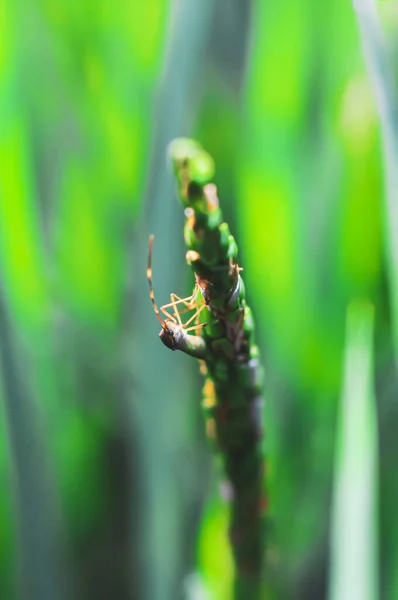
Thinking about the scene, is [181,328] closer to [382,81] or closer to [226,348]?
[226,348]

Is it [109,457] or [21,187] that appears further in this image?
[109,457]

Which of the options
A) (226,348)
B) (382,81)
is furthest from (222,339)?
(382,81)

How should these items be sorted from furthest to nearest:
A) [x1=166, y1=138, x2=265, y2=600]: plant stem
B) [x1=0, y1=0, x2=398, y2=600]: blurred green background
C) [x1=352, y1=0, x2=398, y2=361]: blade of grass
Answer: [x1=0, y1=0, x2=398, y2=600]: blurred green background → [x1=352, y1=0, x2=398, y2=361]: blade of grass → [x1=166, y1=138, x2=265, y2=600]: plant stem

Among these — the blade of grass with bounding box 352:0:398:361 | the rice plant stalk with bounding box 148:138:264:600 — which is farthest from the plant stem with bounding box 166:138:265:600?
the blade of grass with bounding box 352:0:398:361

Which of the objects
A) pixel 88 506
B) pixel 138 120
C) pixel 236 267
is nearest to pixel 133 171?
pixel 138 120

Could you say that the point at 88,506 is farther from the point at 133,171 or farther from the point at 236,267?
the point at 236,267

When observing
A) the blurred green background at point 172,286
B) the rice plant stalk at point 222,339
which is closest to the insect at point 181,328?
the rice plant stalk at point 222,339

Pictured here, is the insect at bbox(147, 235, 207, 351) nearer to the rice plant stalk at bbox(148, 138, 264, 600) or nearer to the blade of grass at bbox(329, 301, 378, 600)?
the rice plant stalk at bbox(148, 138, 264, 600)

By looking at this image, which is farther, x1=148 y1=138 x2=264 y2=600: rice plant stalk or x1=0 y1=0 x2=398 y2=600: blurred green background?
x1=0 y1=0 x2=398 y2=600: blurred green background
